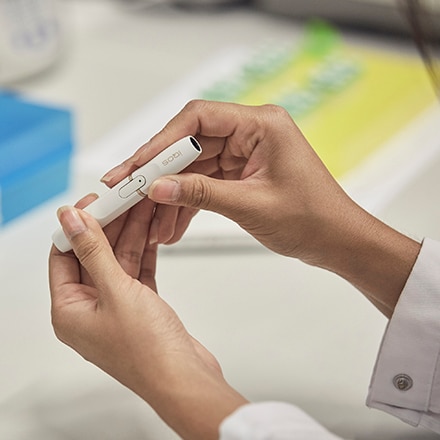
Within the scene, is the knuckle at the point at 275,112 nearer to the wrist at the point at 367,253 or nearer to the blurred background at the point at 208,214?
the wrist at the point at 367,253

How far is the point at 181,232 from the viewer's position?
27.7 inches

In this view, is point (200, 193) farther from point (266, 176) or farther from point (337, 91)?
point (337, 91)

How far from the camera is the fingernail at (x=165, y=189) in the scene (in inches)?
23.1

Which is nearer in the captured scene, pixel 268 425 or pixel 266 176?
pixel 268 425

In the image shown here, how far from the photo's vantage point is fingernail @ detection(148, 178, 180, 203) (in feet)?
1.93

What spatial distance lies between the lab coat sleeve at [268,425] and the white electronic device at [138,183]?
0.18 meters

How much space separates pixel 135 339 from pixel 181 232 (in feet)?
0.59

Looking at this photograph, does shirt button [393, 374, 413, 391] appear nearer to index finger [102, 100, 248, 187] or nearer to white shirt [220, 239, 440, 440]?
white shirt [220, 239, 440, 440]

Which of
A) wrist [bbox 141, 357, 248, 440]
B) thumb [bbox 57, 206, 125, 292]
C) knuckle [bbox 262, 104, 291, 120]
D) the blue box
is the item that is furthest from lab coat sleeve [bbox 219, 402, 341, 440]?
the blue box

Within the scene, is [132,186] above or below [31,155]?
below

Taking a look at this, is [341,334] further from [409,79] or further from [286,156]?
[409,79]

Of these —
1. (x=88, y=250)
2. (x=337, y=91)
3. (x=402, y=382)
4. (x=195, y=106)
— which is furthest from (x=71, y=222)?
(x=337, y=91)

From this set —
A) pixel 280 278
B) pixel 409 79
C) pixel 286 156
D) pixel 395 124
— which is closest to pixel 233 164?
pixel 286 156

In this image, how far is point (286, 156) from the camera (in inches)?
25.1
